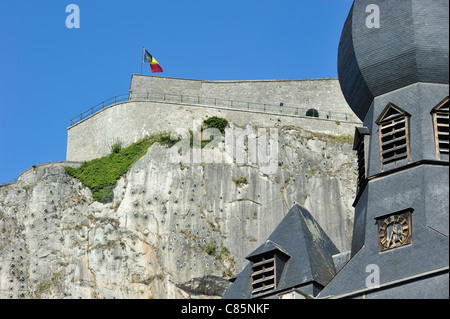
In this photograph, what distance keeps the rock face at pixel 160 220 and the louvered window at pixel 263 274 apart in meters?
11.1

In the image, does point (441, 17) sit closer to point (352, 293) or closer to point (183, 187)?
point (352, 293)

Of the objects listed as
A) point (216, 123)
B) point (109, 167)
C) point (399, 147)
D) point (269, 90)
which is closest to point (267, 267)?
point (399, 147)

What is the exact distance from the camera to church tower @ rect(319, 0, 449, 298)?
669 inches

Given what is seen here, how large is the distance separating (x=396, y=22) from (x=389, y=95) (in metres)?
1.44

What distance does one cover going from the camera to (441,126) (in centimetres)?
1831

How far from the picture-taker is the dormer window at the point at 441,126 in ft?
59.5

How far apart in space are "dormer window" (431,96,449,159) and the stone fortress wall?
16.5 m

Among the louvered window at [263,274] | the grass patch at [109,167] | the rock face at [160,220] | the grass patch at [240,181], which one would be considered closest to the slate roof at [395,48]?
the louvered window at [263,274]

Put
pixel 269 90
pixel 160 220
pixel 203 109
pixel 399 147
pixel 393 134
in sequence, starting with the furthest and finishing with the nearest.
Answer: pixel 269 90, pixel 203 109, pixel 160 220, pixel 393 134, pixel 399 147

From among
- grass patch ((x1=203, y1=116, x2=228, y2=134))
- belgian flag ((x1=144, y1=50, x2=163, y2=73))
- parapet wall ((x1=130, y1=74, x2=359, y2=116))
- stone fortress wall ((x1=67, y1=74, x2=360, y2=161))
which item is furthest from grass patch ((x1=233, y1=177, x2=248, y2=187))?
belgian flag ((x1=144, y1=50, x2=163, y2=73))

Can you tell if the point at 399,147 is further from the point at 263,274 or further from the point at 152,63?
the point at 152,63

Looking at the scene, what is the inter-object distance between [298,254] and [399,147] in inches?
113

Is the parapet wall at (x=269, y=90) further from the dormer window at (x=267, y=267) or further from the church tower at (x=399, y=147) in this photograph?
the dormer window at (x=267, y=267)
